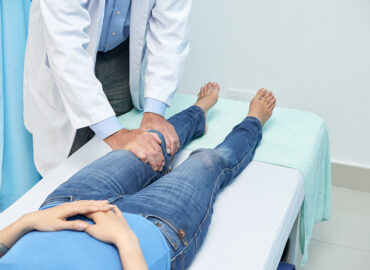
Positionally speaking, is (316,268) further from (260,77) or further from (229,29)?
(229,29)

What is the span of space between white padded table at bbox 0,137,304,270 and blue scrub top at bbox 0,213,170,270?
12 centimetres

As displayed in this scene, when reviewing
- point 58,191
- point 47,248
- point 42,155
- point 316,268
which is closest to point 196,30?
point 42,155

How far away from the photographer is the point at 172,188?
3.71 ft

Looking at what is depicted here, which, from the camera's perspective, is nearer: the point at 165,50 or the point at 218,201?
the point at 218,201

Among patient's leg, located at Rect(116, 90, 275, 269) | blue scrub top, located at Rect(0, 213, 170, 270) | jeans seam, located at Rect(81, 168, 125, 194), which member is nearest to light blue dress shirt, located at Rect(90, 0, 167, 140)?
patient's leg, located at Rect(116, 90, 275, 269)

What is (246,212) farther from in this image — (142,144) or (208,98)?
(208,98)

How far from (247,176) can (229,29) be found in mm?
1094

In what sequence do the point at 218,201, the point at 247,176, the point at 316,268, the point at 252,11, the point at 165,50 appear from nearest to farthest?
the point at 218,201
the point at 247,176
the point at 165,50
the point at 316,268
the point at 252,11

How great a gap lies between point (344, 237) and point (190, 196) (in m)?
1.05

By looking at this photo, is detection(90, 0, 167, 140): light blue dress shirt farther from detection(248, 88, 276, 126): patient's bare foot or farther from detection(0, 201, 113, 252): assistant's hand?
detection(0, 201, 113, 252): assistant's hand

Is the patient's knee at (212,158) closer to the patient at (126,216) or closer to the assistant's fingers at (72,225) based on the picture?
the patient at (126,216)

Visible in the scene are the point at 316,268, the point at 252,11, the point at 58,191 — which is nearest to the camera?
the point at 58,191

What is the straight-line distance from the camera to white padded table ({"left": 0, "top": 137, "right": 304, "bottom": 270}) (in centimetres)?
105

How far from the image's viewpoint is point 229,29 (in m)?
2.27
